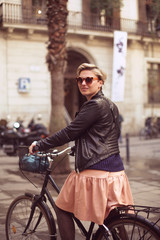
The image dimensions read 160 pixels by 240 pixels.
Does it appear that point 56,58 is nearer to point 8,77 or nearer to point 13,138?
point 13,138

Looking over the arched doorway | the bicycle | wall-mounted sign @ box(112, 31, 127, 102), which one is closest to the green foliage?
wall-mounted sign @ box(112, 31, 127, 102)

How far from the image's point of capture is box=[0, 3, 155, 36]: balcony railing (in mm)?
17266

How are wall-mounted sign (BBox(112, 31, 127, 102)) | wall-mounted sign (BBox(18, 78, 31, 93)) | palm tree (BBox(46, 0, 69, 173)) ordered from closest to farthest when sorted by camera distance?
1. palm tree (BBox(46, 0, 69, 173))
2. wall-mounted sign (BBox(18, 78, 31, 93))
3. wall-mounted sign (BBox(112, 31, 127, 102))

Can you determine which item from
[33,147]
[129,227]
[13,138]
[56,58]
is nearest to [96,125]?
[33,147]

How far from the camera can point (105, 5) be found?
1970cm

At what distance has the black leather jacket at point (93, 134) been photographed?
2787 millimetres

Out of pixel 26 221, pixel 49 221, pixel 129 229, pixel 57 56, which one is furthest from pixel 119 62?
pixel 129 229

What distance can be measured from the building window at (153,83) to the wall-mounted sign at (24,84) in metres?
7.15

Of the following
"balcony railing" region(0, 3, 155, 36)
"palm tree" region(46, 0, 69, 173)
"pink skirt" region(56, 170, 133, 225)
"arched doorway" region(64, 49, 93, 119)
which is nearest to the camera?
"pink skirt" region(56, 170, 133, 225)

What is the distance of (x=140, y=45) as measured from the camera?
21.6 m

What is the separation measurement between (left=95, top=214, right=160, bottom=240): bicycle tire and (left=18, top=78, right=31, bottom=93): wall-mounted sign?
15101 millimetres

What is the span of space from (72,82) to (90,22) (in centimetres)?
343

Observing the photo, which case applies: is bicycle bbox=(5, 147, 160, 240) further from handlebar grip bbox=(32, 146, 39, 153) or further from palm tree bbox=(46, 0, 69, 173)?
palm tree bbox=(46, 0, 69, 173)

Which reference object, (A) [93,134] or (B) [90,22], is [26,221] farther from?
(B) [90,22]
